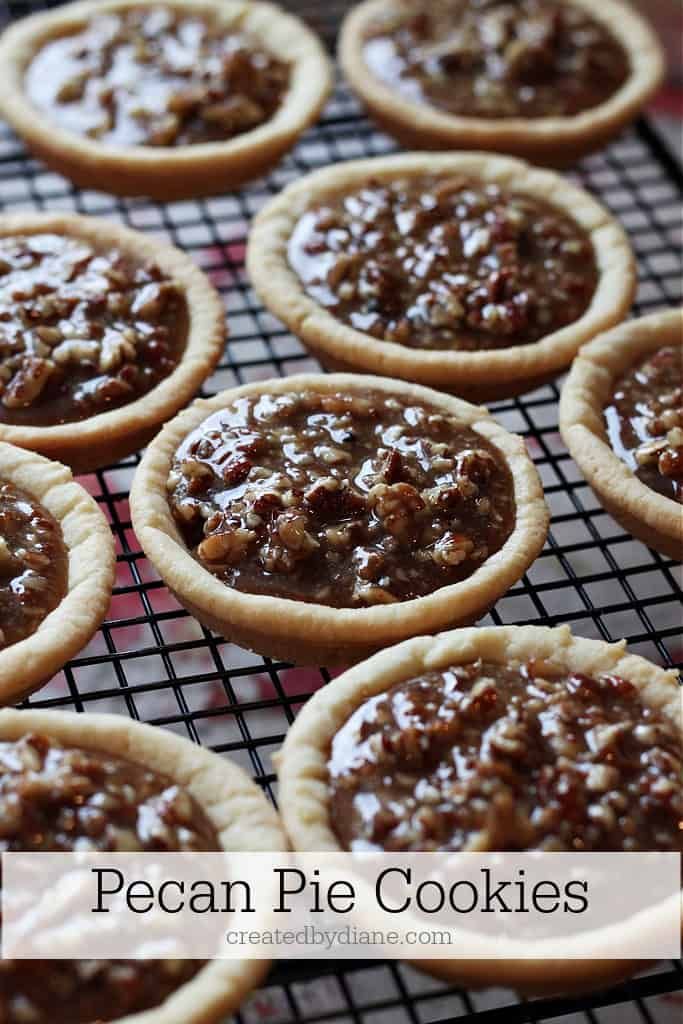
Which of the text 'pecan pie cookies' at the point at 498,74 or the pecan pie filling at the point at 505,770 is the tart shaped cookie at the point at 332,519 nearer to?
the pecan pie filling at the point at 505,770

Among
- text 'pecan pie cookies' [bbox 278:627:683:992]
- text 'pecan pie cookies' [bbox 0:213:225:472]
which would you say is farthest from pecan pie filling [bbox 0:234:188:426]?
text 'pecan pie cookies' [bbox 278:627:683:992]

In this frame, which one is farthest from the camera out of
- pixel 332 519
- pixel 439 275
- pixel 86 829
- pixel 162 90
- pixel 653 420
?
pixel 162 90

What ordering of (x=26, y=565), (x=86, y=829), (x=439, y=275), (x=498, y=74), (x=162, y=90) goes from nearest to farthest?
(x=86, y=829), (x=26, y=565), (x=439, y=275), (x=162, y=90), (x=498, y=74)

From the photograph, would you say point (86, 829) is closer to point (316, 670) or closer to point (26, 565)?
point (26, 565)

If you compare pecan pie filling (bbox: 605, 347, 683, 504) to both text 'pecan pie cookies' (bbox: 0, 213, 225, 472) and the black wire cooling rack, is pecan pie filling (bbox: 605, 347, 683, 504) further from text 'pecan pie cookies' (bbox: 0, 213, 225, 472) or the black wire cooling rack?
text 'pecan pie cookies' (bbox: 0, 213, 225, 472)

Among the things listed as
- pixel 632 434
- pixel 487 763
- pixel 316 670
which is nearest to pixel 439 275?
pixel 632 434

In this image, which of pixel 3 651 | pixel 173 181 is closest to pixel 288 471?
pixel 3 651

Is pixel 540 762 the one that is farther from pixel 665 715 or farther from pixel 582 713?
pixel 665 715
